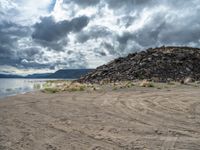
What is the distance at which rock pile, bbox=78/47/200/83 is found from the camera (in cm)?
5022

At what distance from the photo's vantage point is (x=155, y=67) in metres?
53.2

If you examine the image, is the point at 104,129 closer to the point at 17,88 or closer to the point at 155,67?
the point at 155,67

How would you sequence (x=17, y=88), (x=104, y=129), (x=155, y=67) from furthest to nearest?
(x=17, y=88), (x=155, y=67), (x=104, y=129)

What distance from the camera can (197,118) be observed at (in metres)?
14.8

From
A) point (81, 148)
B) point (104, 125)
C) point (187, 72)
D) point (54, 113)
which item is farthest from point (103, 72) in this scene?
point (81, 148)

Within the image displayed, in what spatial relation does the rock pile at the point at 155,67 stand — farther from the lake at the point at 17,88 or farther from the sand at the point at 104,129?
the sand at the point at 104,129

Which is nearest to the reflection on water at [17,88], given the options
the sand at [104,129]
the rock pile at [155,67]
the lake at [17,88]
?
the lake at [17,88]

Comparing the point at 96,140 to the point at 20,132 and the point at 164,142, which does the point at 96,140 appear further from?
the point at 20,132

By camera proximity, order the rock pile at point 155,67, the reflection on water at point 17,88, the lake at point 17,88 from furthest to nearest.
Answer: the rock pile at point 155,67
the reflection on water at point 17,88
the lake at point 17,88

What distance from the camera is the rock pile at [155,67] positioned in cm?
5022

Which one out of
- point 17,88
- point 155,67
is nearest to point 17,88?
point 17,88

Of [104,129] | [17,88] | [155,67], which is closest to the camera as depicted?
[104,129]

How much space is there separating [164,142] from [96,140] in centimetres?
196

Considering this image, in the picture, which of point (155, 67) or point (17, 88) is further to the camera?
point (17, 88)
